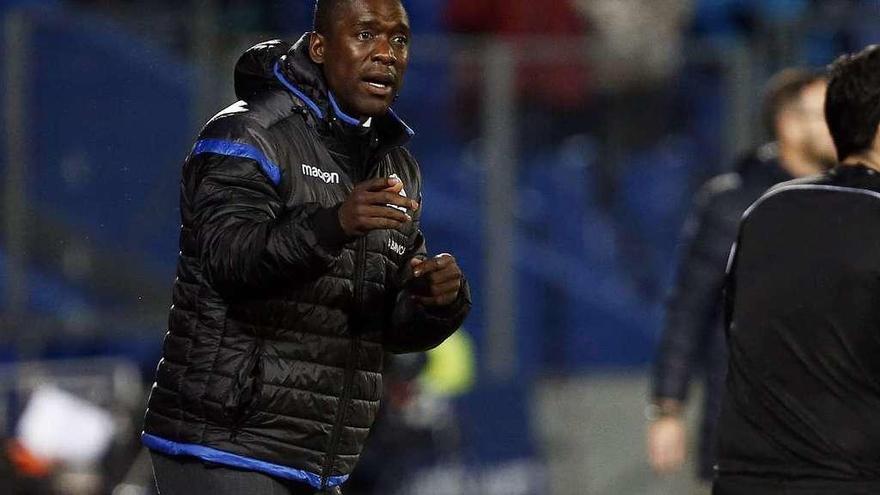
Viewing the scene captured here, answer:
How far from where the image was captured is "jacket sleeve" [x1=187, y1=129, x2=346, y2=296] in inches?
152

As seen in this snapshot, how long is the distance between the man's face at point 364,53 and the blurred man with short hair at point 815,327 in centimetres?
104

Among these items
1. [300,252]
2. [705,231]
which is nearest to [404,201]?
[300,252]

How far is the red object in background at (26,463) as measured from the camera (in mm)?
7648

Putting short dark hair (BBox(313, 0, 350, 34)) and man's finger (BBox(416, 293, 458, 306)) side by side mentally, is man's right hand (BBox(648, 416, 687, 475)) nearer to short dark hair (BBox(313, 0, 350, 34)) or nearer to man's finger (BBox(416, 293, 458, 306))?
man's finger (BBox(416, 293, 458, 306))

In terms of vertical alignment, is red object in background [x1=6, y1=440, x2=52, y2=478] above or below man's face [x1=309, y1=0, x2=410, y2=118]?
below

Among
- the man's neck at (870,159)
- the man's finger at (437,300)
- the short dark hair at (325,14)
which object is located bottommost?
the man's finger at (437,300)

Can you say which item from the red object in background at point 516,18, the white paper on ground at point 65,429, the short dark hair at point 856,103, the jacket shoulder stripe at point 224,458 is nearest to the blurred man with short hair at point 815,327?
the short dark hair at point 856,103

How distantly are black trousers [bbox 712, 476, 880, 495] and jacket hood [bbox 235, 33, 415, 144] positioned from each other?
1.21 meters

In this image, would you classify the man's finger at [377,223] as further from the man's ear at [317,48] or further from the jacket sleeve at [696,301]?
the jacket sleeve at [696,301]

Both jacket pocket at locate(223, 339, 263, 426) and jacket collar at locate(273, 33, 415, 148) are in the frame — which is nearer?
jacket pocket at locate(223, 339, 263, 426)

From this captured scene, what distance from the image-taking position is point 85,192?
Result: 9.02 meters

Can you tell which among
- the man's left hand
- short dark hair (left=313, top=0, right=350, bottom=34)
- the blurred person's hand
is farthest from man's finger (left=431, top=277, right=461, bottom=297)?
the blurred person's hand

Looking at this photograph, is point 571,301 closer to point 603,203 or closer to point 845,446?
point 603,203

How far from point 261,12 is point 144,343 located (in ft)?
7.02
